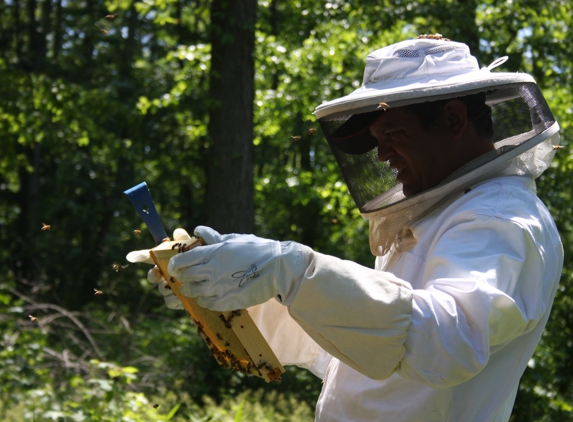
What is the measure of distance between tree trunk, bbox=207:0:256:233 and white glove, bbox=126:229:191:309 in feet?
15.4

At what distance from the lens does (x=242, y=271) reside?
1.62 meters

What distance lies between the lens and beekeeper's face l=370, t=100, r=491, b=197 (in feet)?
6.95

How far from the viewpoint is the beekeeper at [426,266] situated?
5.11ft

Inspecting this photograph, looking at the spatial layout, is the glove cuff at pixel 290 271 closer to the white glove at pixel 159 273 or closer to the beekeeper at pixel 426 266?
the beekeeper at pixel 426 266

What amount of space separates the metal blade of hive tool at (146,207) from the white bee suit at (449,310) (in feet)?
1.88

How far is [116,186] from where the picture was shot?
61.6ft

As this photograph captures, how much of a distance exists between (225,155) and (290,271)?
5.49 metres

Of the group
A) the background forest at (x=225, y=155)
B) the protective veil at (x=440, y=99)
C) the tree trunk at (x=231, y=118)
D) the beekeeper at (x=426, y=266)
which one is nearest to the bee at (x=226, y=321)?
the beekeeper at (x=426, y=266)

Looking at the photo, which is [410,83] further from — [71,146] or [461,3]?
[71,146]

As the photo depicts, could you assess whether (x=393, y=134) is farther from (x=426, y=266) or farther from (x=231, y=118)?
(x=231, y=118)

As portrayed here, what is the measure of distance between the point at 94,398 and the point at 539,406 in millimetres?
5389

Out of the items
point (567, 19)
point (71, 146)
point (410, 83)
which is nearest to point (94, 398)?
point (410, 83)

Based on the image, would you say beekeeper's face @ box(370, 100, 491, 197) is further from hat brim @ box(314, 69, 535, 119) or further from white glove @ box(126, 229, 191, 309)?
white glove @ box(126, 229, 191, 309)

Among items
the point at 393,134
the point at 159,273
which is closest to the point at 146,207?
the point at 159,273
